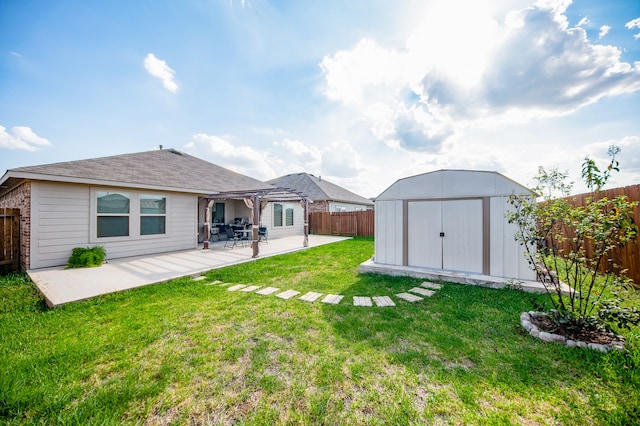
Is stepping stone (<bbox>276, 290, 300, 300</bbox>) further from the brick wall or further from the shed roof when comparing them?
the brick wall

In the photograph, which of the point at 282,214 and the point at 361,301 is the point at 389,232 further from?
the point at 282,214

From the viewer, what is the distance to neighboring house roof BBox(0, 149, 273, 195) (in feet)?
21.4

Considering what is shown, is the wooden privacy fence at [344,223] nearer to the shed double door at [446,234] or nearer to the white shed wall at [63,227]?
the shed double door at [446,234]

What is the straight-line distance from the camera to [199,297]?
14.8ft

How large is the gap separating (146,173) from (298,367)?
9543 millimetres

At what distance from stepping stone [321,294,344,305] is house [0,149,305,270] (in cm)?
450

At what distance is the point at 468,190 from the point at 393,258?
2.47m

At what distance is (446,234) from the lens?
5.71 m

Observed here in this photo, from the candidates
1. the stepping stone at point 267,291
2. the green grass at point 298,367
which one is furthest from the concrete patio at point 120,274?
the stepping stone at point 267,291

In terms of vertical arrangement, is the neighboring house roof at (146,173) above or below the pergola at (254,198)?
above

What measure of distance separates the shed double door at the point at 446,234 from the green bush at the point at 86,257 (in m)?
8.94

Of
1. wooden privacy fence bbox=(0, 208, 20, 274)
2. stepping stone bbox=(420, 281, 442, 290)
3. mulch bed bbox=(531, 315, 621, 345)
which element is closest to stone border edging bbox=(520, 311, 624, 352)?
mulch bed bbox=(531, 315, 621, 345)

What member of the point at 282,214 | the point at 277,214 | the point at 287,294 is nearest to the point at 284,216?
the point at 282,214

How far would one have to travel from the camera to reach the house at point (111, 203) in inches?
251
